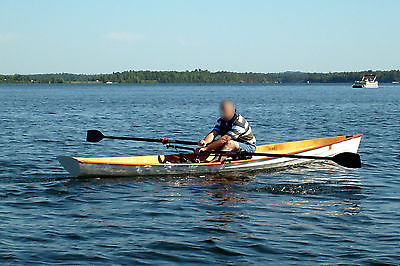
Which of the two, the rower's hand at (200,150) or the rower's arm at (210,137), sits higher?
the rower's arm at (210,137)

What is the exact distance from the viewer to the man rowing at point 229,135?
15769 millimetres

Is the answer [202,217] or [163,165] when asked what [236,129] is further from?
[202,217]

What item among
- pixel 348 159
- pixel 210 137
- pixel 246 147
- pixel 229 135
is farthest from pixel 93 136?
pixel 348 159

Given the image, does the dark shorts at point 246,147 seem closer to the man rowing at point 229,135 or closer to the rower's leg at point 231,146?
the man rowing at point 229,135

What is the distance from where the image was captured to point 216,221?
439 inches

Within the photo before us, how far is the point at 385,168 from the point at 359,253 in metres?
9.12

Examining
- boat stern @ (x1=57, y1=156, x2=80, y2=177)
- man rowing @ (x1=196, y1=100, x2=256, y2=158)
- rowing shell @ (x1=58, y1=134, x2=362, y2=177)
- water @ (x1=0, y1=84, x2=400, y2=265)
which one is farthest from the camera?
man rowing @ (x1=196, y1=100, x2=256, y2=158)

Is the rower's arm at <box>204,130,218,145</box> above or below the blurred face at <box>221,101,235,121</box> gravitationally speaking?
below

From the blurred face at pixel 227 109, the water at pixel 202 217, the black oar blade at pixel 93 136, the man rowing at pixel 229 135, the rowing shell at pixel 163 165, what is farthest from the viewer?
the black oar blade at pixel 93 136

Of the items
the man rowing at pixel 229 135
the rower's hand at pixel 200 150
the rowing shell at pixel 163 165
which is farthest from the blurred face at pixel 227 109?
the rowing shell at pixel 163 165

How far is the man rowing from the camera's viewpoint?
15.8m

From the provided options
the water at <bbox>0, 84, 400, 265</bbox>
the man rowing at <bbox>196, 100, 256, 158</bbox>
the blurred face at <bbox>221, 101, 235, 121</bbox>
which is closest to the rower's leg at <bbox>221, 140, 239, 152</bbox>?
the man rowing at <bbox>196, 100, 256, 158</bbox>

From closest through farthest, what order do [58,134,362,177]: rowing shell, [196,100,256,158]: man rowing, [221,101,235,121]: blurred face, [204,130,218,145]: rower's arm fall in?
[58,134,362,177]: rowing shell → [221,101,235,121]: blurred face → [196,100,256,158]: man rowing → [204,130,218,145]: rower's arm

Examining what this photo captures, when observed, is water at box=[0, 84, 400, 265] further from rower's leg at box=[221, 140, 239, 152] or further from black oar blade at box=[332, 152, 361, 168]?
rower's leg at box=[221, 140, 239, 152]
